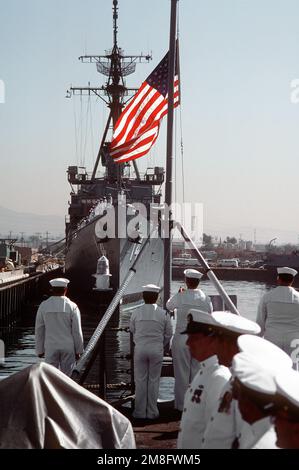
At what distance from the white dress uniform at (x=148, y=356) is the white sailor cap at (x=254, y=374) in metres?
4.14

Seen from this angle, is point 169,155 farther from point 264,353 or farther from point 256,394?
point 256,394

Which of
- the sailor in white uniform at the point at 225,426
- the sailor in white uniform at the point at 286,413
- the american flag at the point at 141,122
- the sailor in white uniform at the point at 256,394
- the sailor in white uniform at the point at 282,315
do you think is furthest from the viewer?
the american flag at the point at 141,122

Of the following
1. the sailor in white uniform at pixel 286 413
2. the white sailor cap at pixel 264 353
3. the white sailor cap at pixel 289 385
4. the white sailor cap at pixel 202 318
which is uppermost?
the white sailor cap at pixel 202 318

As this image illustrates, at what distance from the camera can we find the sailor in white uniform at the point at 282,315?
21.2 feet

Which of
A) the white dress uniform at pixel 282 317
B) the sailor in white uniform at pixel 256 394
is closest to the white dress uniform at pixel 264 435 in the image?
the sailor in white uniform at pixel 256 394

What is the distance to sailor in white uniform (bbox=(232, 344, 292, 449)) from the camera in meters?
2.37

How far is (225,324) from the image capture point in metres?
3.35

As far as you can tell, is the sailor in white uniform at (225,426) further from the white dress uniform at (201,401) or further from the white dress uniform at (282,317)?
the white dress uniform at (282,317)

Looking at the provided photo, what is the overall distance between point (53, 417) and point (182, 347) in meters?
3.89

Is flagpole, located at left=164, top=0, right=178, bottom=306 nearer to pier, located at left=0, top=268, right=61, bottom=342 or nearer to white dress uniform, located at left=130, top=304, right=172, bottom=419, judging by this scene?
white dress uniform, located at left=130, top=304, right=172, bottom=419

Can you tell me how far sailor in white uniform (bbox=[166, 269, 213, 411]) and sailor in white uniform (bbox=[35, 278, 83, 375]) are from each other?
116 cm

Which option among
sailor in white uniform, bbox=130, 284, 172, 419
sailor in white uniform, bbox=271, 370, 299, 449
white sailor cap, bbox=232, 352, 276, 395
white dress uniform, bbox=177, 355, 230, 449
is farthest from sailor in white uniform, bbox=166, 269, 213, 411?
sailor in white uniform, bbox=271, 370, 299, 449

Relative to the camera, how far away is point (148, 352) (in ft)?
22.0
